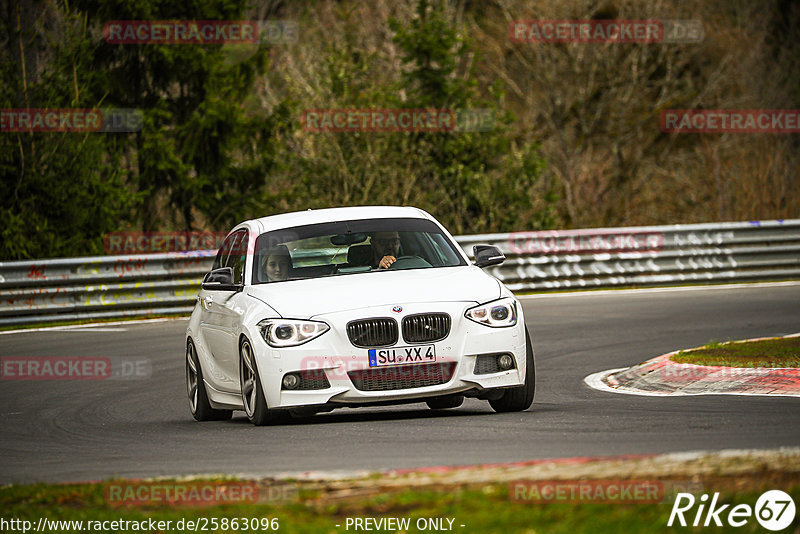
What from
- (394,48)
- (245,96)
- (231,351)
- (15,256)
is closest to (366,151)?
(245,96)

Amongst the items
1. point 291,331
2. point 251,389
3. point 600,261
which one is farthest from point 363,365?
point 600,261

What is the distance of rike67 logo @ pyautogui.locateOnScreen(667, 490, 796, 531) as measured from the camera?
5426 mm

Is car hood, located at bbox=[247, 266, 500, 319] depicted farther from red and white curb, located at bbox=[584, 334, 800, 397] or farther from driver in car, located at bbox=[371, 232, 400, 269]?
red and white curb, located at bbox=[584, 334, 800, 397]

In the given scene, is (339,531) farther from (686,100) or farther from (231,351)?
(686,100)

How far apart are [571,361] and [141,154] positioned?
60.2 feet

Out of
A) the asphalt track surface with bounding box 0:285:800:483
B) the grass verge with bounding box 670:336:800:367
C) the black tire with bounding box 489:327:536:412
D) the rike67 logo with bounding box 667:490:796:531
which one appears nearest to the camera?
the rike67 logo with bounding box 667:490:796:531

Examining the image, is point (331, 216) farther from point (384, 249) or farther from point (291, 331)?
point (291, 331)

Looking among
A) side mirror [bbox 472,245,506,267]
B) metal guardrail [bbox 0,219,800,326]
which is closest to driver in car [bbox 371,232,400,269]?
side mirror [bbox 472,245,506,267]

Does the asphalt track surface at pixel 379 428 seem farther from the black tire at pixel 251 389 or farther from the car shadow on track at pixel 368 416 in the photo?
the black tire at pixel 251 389

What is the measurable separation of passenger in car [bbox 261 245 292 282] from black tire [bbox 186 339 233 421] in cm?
125

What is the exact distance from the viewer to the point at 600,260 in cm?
2386

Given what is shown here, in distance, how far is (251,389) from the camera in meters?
10.0

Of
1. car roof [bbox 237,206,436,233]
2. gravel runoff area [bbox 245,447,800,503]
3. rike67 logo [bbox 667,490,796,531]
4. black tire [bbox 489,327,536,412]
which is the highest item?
car roof [bbox 237,206,436,233]

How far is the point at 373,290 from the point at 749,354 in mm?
4622
